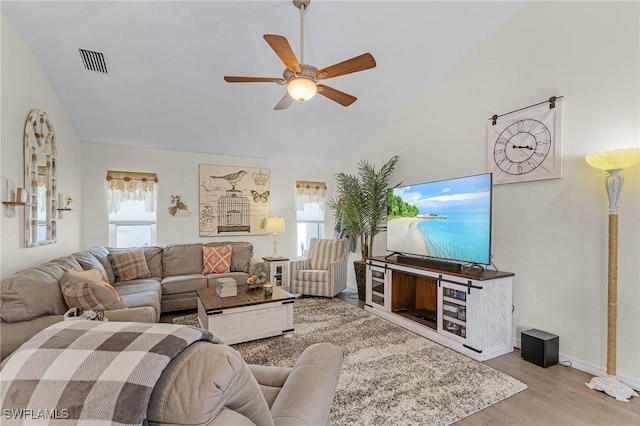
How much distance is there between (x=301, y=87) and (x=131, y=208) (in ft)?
12.4

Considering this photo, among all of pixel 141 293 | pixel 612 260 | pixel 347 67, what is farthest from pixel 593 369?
pixel 141 293

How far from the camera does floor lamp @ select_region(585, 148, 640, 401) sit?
2.22 m

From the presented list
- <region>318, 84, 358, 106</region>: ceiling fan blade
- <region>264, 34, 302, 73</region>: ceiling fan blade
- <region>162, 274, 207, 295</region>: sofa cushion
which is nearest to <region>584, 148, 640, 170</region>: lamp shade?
<region>318, 84, 358, 106</region>: ceiling fan blade

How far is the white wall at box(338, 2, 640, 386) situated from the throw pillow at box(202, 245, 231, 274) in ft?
11.8

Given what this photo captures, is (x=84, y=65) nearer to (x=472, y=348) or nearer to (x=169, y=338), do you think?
(x=169, y=338)

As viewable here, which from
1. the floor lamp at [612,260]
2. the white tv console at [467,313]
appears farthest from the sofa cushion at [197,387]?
the floor lamp at [612,260]

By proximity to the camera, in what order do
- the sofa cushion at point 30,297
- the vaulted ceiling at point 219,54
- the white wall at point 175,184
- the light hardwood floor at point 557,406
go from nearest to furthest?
1. the sofa cushion at point 30,297
2. the light hardwood floor at point 557,406
3. the vaulted ceiling at point 219,54
4. the white wall at point 175,184

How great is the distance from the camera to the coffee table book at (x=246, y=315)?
2.88 meters

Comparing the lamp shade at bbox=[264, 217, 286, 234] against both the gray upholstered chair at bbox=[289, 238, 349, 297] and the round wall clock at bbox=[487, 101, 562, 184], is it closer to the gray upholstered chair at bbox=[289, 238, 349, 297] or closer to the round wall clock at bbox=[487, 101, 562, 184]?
the gray upholstered chair at bbox=[289, 238, 349, 297]

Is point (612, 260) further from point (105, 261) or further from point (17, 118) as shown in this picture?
point (105, 261)

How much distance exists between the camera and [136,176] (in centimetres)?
464

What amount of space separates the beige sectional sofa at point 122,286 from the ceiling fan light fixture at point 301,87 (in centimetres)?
209

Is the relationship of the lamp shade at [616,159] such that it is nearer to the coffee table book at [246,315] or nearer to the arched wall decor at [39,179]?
the coffee table book at [246,315]

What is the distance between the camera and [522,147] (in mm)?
3051
